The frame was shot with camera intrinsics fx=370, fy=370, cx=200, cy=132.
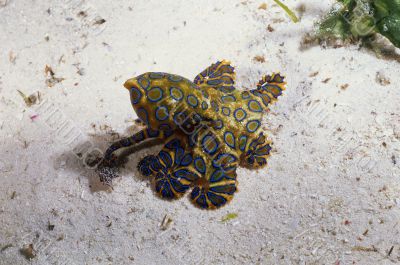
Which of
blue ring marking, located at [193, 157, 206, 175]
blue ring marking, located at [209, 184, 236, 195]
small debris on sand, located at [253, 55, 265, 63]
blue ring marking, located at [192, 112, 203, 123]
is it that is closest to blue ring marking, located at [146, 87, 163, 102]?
blue ring marking, located at [192, 112, 203, 123]

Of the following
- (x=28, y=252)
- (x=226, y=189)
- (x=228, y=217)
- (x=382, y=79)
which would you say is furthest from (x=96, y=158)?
(x=382, y=79)

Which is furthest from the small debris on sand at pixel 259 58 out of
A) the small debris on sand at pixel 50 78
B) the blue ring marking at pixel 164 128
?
the small debris on sand at pixel 50 78

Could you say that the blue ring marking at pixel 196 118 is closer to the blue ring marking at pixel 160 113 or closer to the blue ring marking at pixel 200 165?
the blue ring marking at pixel 160 113

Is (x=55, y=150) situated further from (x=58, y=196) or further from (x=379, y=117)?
(x=379, y=117)

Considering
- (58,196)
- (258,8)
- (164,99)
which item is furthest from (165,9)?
(58,196)

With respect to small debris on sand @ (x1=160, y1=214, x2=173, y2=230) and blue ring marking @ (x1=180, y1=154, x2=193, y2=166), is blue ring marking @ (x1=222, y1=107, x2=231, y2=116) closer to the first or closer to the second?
blue ring marking @ (x1=180, y1=154, x2=193, y2=166)
